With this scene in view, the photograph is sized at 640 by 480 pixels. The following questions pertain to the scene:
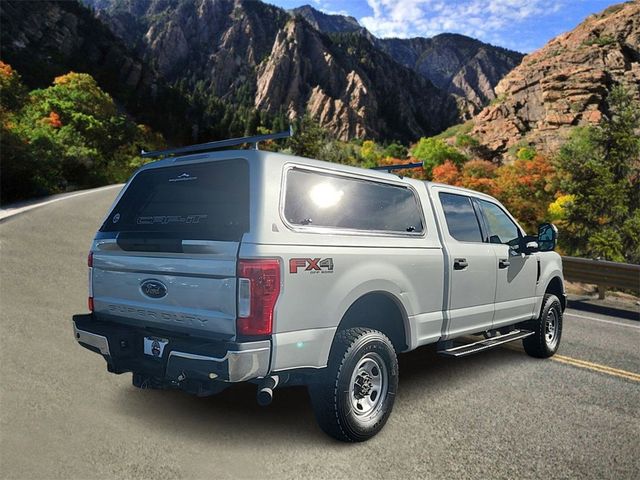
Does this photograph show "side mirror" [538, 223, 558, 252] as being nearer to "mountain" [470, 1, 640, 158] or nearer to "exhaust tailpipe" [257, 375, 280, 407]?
"exhaust tailpipe" [257, 375, 280, 407]

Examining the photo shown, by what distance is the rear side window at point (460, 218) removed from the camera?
4.82 metres

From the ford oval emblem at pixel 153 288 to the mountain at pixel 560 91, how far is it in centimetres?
7996

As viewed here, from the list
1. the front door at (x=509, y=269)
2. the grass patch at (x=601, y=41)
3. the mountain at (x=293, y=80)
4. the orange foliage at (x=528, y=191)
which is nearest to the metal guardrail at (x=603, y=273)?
the front door at (x=509, y=269)

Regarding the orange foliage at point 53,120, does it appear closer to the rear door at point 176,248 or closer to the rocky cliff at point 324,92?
the rear door at point 176,248

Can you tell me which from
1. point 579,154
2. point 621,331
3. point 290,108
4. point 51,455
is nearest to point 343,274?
point 51,455

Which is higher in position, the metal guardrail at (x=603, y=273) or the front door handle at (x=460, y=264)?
the front door handle at (x=460, y=264)

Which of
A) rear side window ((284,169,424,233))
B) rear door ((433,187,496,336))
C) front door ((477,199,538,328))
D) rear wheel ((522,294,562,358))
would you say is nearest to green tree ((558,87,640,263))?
rear wheel ((522,294,562,358))

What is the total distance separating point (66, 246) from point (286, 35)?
7850 inches

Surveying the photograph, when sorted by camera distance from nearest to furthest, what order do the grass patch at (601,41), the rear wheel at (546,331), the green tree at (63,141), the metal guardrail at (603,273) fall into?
the rear wheel at (546,331), the metal guardrail at (603,273), the green tree at (63,141), the grass patch at (601,41)

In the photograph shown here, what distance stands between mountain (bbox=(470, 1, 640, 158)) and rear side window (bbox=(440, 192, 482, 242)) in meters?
77.1

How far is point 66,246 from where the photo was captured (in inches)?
424

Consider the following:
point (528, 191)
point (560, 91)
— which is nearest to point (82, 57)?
point (560, 91)

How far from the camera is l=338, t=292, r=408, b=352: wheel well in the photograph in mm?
3922

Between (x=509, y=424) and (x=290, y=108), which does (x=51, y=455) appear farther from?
(x=290, y=108)
